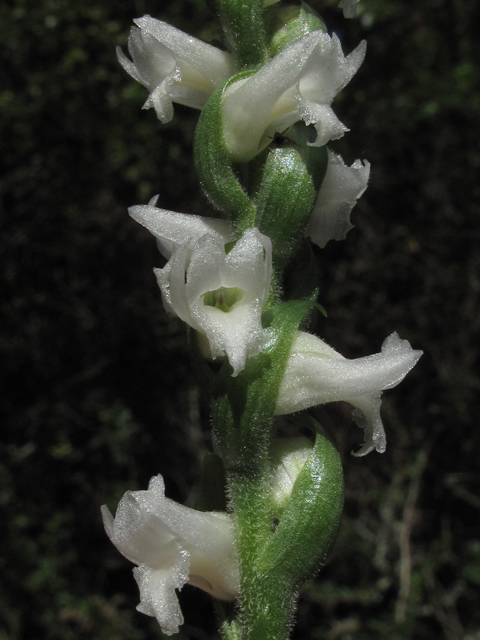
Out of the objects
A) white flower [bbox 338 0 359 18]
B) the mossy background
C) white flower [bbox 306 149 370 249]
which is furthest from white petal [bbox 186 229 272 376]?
the mossy background

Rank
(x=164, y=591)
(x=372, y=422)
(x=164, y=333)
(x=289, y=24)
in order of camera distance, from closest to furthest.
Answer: (x=164, y=591), (x=372, y=422), (x=289, y=24), (x=164, y=333)

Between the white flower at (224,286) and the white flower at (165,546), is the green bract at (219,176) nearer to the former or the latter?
the white flower at (224,286)

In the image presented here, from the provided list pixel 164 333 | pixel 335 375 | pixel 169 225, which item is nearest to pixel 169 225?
pixel 169 225

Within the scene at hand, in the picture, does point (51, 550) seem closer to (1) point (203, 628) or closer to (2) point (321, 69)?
(1) point (203, 628)

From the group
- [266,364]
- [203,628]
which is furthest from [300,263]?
[203,628]

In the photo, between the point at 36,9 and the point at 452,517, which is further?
the point at 452,517

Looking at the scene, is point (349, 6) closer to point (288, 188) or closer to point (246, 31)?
point (246, 31)
